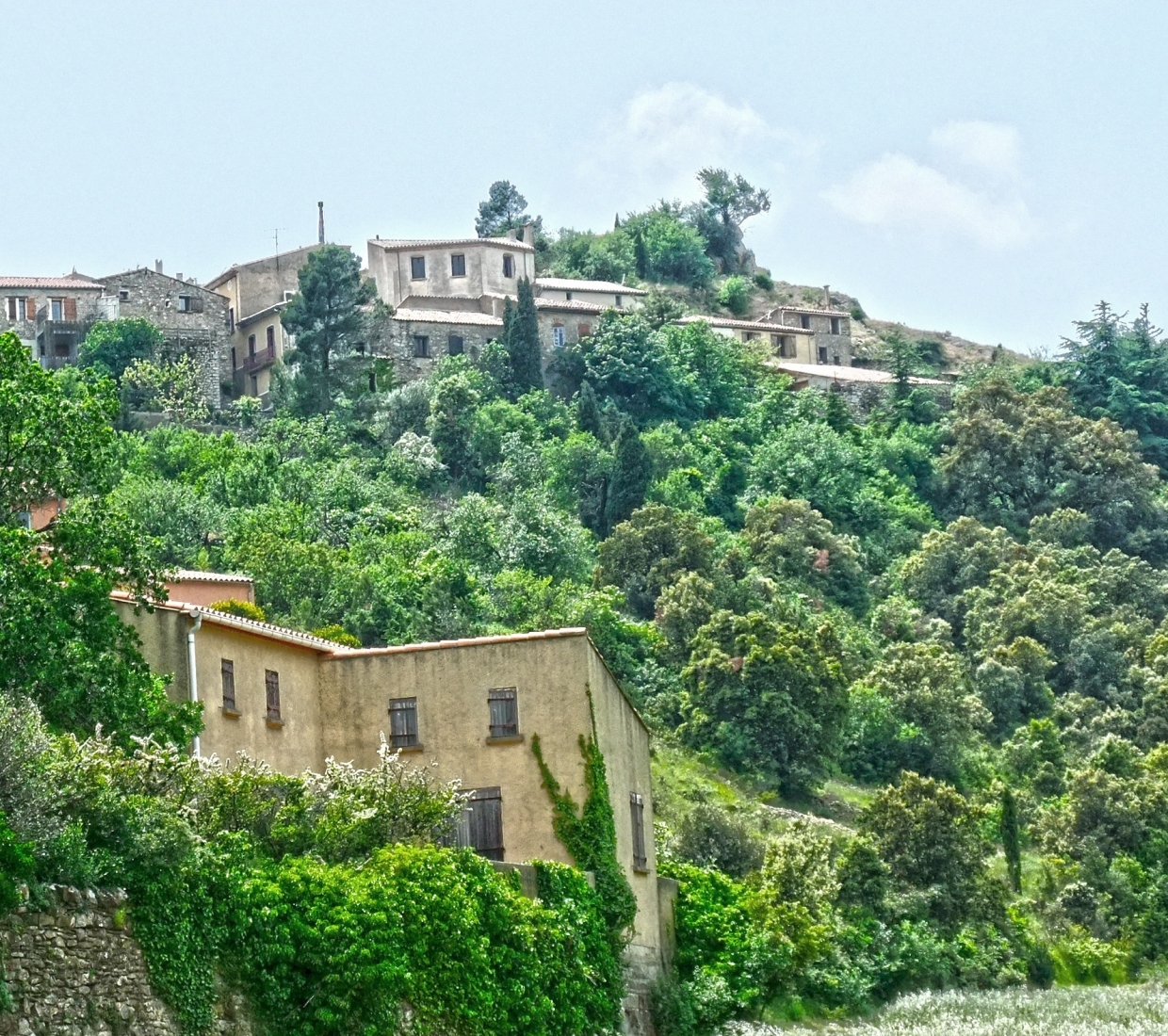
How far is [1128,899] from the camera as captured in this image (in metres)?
64.9

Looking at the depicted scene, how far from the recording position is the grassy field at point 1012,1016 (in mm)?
44906

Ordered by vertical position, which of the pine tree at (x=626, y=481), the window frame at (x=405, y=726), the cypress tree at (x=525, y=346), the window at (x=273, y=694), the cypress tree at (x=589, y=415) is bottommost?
the window frame at (x=405, y=726)

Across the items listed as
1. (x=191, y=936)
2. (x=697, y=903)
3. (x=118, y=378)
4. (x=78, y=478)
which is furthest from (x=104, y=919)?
(x=118, y=378)

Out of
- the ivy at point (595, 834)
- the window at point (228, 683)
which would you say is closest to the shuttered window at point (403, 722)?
the ivy at point (595, 834)

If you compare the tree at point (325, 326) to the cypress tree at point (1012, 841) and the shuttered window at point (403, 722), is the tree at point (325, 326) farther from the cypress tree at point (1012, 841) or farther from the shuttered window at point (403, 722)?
the shuttered window at point (403, 722)

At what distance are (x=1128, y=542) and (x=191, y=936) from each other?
77.3 meters

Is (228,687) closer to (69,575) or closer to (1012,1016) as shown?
(69,575)

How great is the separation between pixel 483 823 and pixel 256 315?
70508 millimetres

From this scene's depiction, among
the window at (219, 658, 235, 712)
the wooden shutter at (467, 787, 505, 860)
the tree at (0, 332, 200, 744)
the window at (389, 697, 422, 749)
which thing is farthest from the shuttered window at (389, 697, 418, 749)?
the tree at (0, 332, 200, 744)

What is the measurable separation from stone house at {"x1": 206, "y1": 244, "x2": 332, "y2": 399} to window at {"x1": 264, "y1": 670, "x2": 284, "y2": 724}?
65.0 metres

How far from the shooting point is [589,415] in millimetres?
99688

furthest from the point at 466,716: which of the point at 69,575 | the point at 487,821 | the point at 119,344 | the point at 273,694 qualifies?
the point at 119,344

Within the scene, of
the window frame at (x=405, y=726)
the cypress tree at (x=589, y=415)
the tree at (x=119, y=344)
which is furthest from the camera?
the cypress tree at (x=589, y=415)

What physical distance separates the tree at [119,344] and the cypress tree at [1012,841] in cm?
4378
